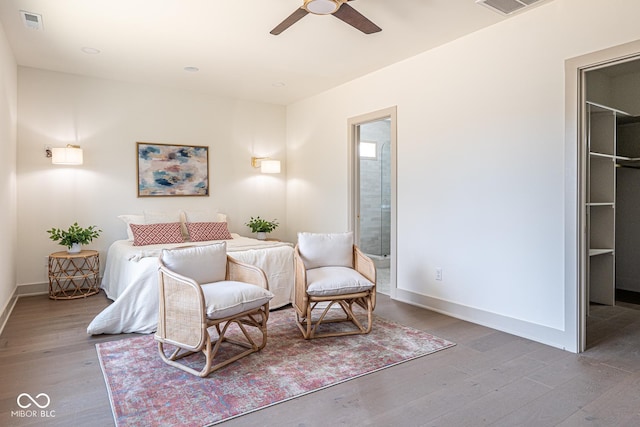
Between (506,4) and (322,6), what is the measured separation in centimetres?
139

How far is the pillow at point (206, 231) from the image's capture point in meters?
5.03

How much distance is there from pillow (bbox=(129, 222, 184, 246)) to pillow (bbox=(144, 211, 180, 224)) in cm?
13

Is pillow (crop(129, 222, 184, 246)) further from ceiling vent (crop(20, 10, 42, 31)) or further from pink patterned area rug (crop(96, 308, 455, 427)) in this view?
ceiling vent (crop(20, 10, 42, 31))

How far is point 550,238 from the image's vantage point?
122 inches

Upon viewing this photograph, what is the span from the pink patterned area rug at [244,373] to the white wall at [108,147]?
8.15 feet

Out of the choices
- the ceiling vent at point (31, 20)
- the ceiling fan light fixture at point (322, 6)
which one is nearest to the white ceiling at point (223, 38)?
the ceiling vent at point (31, 20)

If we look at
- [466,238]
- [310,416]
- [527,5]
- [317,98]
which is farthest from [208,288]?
[317,98]

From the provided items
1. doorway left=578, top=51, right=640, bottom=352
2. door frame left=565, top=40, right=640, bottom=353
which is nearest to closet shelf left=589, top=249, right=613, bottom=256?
doorway left=578, top=51, right=640, bottom=352

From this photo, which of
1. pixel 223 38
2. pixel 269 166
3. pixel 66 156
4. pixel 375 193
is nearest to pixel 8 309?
pixel 66 156

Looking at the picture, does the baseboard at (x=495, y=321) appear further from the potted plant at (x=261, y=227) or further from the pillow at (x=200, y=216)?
the pillow at (x=200, y=216)

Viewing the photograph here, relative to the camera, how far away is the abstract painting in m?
5.35

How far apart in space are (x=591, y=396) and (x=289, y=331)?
86.0 inches

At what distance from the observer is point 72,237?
453 centimetres

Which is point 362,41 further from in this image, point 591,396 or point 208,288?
point 591,396
